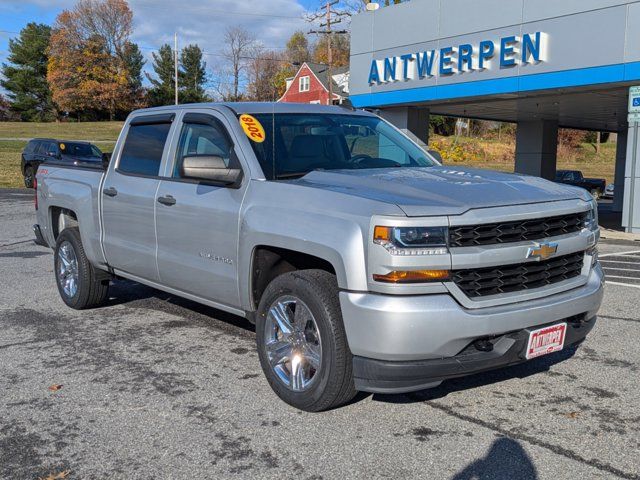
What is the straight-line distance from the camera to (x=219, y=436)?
3934 mm

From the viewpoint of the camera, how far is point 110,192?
6.24 meters

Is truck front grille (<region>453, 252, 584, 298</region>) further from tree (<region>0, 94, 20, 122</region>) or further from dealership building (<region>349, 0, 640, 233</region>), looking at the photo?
tree (<region>0, 94, 20, 122</region>)

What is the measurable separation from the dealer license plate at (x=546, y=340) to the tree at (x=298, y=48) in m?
82.8

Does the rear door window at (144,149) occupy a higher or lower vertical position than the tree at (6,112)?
lower

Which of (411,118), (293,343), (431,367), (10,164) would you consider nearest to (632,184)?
(411,118)

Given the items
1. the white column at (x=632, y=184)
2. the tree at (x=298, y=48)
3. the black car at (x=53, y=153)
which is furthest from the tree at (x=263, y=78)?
the white column at (x=632, y=184)

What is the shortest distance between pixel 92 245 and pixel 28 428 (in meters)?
2.77

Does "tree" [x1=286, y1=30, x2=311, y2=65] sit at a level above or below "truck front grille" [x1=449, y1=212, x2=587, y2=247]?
above

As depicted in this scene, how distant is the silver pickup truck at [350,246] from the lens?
3.68 m

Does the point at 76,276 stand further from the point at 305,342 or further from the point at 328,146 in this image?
the point at 305,342

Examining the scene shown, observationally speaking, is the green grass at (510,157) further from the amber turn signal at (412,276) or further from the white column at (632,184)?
the amber turn signal at (412,276)

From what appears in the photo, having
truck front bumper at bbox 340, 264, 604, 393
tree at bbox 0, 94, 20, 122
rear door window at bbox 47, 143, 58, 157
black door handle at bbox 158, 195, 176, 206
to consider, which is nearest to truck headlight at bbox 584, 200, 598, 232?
truck front bumper at bbox 340, 264, 604, 393

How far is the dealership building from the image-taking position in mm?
14062

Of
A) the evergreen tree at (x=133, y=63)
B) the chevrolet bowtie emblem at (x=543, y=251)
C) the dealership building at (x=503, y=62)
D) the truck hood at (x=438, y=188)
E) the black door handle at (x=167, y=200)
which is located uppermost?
the evergreen tree at (x=133, y=63)
